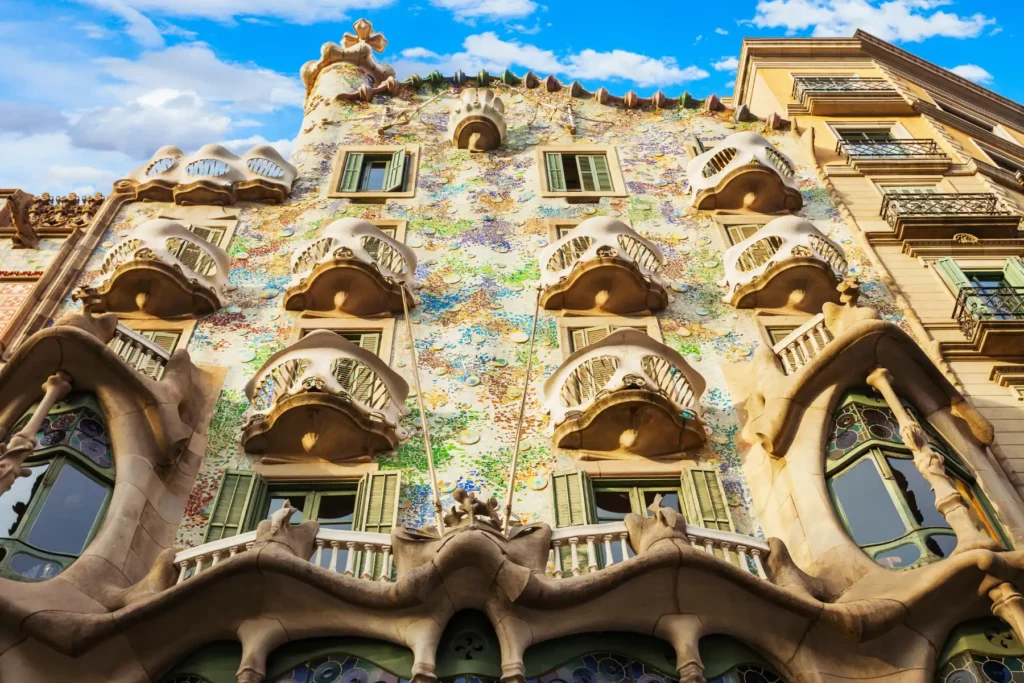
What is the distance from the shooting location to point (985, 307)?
16.2 meters

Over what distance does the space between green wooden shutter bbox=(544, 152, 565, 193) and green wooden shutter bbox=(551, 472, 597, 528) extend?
27.4ft

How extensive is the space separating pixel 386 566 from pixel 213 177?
11.5 m

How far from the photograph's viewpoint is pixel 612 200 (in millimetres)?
19906

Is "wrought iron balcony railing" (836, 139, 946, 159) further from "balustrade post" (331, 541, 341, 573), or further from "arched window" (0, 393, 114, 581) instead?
"arched window" (0, 393, 114, 581)

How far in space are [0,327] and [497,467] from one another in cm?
824

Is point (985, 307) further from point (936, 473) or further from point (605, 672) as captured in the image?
point (605, 672)

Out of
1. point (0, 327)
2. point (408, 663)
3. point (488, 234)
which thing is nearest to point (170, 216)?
point (0, 327)

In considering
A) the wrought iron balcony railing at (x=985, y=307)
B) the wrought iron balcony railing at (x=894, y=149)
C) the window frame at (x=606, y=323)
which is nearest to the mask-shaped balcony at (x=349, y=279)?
the window frame at (x=606, y=323)

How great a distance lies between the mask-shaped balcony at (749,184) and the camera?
758 inches

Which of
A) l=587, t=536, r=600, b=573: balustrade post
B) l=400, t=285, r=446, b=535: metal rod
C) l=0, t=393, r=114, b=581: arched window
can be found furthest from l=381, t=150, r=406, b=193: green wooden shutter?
l=587, t=536, r=600, b=573: balustrade post

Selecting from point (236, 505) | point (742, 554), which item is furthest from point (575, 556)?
point (236, 505)

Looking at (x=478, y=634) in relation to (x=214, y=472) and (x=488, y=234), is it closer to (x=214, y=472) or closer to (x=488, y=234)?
(x=214, y=472)

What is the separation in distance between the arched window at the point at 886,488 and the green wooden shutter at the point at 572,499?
278 centimetres

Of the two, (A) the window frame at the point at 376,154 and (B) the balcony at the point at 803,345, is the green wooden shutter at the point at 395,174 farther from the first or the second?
(B) the balcony at the point at 803,345
